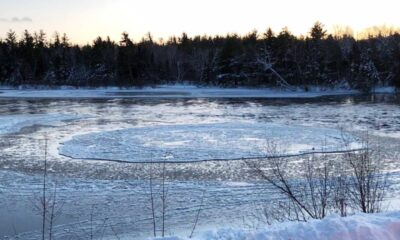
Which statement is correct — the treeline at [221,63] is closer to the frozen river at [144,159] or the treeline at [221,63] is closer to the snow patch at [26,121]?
the frozen river at [144,159]

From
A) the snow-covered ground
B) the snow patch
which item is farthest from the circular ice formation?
the snow-covered ground

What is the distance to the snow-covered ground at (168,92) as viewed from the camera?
53844 millimetres

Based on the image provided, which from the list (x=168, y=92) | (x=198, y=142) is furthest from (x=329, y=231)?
(x=168, y=92)

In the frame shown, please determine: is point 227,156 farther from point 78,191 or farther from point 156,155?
point 78,191

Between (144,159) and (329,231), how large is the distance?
414 inches

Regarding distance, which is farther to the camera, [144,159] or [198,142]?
[198,142]

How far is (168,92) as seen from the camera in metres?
61.1

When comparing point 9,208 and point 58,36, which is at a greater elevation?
point 58,36

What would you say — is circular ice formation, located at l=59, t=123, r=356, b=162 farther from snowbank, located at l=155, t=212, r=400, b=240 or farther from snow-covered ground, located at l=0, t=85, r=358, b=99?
snow-covered ground, located at l=0, t=85, r=358, b=99

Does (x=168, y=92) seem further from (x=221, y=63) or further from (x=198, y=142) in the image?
(x=198, y=142)

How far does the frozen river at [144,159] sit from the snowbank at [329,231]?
3.23 metres

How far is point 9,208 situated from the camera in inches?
397

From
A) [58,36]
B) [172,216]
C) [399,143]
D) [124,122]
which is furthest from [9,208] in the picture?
[58,36]

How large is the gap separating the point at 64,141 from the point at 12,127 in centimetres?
583
